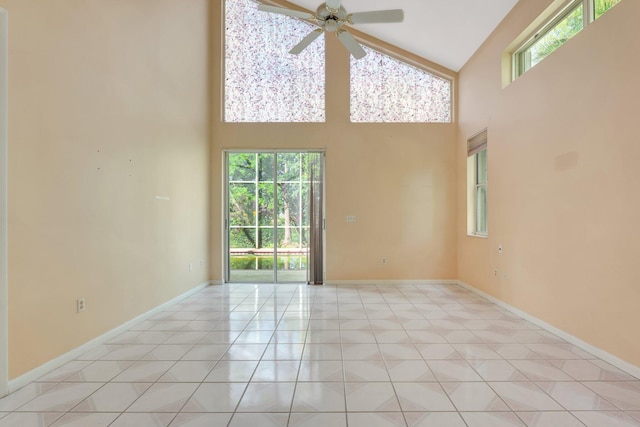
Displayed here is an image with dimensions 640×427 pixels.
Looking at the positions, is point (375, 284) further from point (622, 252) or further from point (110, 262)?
point (110, 262)

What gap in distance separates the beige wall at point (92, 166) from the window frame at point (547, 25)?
180 inches

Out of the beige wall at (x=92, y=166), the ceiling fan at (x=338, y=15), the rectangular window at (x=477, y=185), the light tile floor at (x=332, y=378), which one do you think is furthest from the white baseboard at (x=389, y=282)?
the ceiling fan at (x=338, y=15)

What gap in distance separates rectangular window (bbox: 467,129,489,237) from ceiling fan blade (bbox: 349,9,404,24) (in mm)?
2465

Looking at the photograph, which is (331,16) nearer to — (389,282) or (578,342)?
(578,342)

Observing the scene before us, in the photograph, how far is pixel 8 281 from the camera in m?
2.16

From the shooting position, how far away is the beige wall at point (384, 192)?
18.6 feet

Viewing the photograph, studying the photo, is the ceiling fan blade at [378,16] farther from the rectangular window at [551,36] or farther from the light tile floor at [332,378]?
the light tile floor at [332,378]

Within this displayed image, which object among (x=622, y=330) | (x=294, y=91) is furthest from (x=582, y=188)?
(x=294, y=91)

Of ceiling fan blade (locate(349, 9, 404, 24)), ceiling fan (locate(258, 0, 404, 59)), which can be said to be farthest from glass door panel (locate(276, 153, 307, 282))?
ceiling fan blade (locate(349, 9, 404, 24))

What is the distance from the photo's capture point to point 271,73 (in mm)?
5738

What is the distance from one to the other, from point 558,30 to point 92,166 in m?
4.97

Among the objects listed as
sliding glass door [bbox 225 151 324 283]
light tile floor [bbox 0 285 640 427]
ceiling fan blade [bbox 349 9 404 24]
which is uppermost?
ceiling fan blade [bbox 349 9 404 24]

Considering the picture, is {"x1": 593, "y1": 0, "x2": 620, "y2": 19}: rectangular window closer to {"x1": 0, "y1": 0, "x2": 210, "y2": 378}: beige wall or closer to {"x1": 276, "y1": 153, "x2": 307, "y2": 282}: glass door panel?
{"x1": 276, "y1": 153, "x2": 307, "y2": 282}: glass door panel

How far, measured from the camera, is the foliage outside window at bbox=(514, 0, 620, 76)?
9.64 ft
